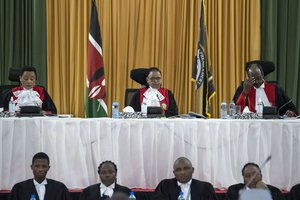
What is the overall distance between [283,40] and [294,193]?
464 centimetres

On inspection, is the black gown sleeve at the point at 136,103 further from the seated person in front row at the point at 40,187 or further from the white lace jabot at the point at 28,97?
the seated person in front row at the point at 40,187

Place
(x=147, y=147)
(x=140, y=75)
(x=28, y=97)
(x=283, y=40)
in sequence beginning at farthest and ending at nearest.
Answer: (x=283, y=40), (x=140, y=75), (x=28, y=97), (x=147, y=147)

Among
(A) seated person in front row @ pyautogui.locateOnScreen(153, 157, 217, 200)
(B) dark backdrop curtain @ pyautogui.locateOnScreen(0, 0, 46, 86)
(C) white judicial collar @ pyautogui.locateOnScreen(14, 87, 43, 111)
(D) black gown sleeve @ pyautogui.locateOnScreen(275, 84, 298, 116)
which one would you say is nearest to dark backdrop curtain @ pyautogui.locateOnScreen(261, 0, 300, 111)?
(D) black gown sleeve @ pyautogui.locateOnScreen(275, 84, 298, 116)

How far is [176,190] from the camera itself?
19.6 ft

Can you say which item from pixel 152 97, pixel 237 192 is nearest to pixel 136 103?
pixel 152 97

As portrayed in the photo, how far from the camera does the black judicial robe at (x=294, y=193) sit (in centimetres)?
612

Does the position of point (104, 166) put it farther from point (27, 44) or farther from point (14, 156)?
point (27, 44)

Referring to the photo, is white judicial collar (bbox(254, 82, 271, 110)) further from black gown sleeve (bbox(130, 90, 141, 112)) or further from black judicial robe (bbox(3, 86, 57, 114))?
black judicial robe (bbox(3, 86, 57, 114))

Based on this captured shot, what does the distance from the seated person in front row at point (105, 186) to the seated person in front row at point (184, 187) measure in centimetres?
36

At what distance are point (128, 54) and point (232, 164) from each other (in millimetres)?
4433

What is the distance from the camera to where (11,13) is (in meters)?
10.2

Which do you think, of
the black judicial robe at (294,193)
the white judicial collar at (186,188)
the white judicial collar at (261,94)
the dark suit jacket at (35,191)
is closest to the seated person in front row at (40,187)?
the dark suit jacket at (35,191)

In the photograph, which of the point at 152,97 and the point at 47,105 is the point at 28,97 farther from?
the point at 152,97

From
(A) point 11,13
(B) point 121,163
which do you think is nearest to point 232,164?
(B) point 121,163
